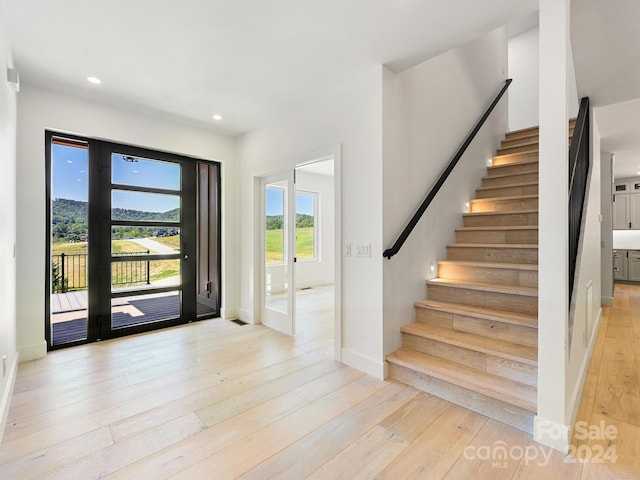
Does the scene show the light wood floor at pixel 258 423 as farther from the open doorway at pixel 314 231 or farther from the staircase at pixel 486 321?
the open doorway at pixel 314 231

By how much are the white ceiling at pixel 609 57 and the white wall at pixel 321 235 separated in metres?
4.93

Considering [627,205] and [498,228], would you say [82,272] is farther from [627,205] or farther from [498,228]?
[627,205]

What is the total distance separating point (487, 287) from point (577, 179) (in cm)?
110

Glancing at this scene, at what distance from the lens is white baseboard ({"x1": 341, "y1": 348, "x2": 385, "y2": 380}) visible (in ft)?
8.57

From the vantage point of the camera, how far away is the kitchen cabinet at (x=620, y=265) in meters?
7.38

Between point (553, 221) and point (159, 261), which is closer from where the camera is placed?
point (553, 221)

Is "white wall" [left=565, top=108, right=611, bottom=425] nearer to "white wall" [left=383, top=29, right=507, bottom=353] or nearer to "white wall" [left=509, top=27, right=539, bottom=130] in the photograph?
"white wall" [left=383, top=29, right=507, bottom=353]

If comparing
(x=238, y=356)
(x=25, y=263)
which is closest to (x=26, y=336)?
(x=25, y=263)

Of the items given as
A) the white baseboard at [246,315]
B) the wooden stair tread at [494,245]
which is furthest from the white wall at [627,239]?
the white baseboard at [246,315]

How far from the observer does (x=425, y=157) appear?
3143mm

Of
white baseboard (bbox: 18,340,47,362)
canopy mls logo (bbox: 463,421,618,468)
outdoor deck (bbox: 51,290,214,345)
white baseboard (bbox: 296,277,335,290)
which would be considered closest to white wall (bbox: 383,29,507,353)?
canopy mls logo (bbox: 463,421,618,468)

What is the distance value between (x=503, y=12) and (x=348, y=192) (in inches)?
64.0

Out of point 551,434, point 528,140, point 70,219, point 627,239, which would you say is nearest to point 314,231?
point 528,140

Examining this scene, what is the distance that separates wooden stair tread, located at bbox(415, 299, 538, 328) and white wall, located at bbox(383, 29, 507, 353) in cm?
18
